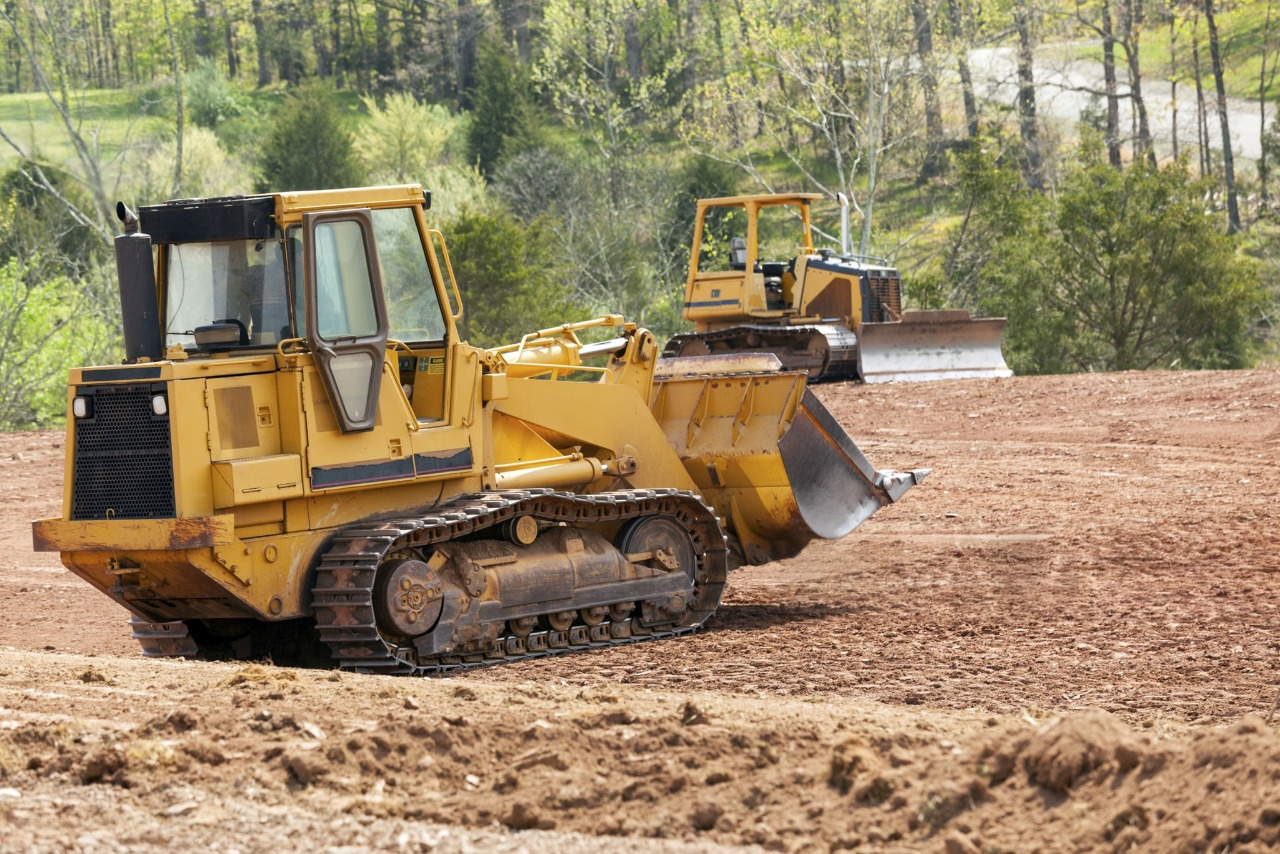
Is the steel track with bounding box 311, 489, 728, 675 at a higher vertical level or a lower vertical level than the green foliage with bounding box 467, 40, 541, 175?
lower

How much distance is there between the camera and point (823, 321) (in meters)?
26.4

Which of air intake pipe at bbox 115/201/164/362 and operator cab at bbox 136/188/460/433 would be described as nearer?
air intake pipe at bbox 115/201/164/362

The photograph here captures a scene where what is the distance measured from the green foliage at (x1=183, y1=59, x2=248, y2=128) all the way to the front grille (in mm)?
52626

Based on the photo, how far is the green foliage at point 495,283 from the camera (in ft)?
106

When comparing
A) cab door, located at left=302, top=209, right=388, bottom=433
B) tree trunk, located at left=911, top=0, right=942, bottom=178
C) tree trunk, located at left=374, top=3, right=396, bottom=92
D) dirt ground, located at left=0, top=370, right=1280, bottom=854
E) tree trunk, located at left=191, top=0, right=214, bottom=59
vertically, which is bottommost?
dirt ground, located at left=0, top=370, right=1280, bottom=854

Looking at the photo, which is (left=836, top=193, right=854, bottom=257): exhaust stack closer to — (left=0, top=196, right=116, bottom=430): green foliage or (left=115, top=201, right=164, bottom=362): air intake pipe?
(left=0, top=196, right=116, bottom=430): green foliage

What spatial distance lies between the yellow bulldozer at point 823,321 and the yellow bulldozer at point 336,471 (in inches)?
599

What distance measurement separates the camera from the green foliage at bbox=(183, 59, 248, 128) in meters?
59.0

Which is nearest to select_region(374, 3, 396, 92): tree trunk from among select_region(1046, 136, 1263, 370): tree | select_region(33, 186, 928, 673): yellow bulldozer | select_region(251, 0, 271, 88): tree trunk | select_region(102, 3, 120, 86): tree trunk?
select_region(251, 0, 271, 88): tree trunk

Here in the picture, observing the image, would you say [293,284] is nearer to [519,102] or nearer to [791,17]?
[791,17]

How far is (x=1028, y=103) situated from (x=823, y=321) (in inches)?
871

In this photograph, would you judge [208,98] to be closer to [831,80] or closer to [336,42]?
[336,42]

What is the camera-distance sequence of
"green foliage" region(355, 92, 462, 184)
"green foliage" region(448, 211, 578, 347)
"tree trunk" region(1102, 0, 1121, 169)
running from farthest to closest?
"green foliage" region(355, 92, 462, 184)
"tree trunk" region(1102, 0, 1121, 169)
"green foliage" region(448, 211, 578, 347)

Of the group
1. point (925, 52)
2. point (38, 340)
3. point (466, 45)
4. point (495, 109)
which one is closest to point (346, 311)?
point (38, 340)
